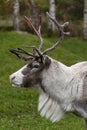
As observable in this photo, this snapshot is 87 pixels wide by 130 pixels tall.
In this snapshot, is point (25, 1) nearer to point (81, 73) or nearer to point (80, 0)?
point (80, 0)

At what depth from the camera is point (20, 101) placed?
12672mm

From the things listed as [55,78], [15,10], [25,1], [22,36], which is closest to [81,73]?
[55,78]

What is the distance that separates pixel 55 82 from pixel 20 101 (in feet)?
16.0

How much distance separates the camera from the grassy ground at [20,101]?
33.2ft

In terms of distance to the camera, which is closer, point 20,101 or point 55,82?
point 55,82

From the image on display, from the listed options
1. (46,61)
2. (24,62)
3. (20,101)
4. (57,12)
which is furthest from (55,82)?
(57,12)

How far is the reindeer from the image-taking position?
7.81 m

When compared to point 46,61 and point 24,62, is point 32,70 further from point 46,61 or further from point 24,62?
point 24,62

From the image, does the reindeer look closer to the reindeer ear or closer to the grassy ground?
the reindeer ear

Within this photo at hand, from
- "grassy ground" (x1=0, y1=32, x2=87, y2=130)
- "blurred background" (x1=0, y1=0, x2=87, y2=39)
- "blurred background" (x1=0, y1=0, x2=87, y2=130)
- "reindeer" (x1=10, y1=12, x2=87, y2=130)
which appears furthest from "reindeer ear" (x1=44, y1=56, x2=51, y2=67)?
"blurred background" (x1=0, y1=0, x2=87, y2=39)

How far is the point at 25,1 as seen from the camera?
29547 millimetres

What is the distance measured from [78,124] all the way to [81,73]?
2.62m

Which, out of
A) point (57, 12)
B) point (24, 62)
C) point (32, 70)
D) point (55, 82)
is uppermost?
point (32, 70)

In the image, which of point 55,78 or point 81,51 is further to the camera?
point 81,51
